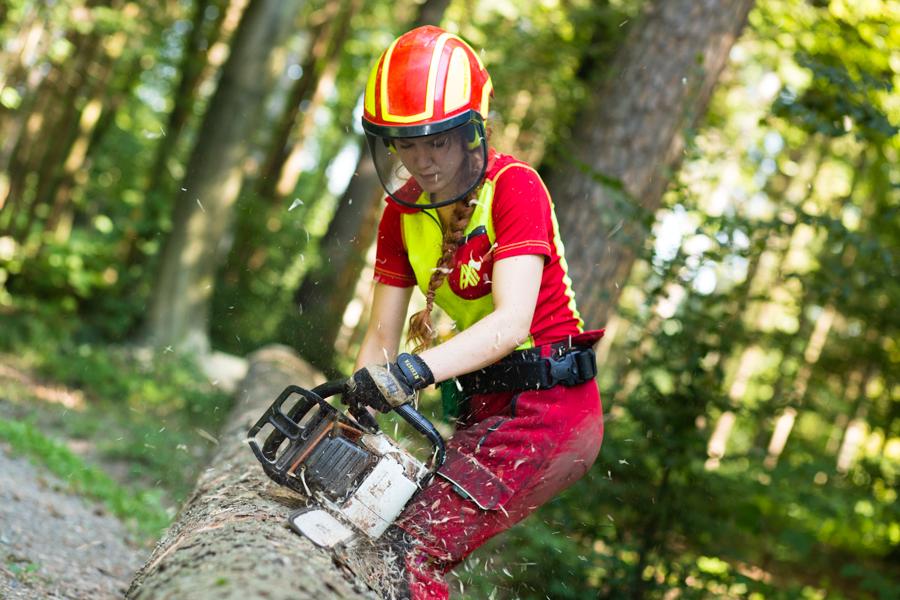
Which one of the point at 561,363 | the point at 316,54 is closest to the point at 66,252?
the point at 316,54

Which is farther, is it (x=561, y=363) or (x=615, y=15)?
(x=615, y=15)

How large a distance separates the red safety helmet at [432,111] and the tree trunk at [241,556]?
1.17 metres

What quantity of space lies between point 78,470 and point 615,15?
6.22m

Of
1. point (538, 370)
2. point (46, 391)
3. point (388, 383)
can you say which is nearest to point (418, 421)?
point (388, 383)

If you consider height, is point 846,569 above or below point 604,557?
below

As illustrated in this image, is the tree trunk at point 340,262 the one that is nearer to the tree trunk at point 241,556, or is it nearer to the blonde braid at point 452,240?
the tree trunk at point 241,556

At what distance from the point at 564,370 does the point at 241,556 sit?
4.30 ft

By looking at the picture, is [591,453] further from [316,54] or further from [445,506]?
[316,54]

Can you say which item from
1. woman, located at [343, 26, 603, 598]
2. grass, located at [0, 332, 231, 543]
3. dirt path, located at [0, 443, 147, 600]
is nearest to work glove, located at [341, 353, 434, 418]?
woman, located at [343, 26, 603, 598]

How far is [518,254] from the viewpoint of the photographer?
10.2 ft

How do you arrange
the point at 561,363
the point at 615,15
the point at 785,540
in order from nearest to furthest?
the point at 561,363 → the point at 785,540 → the point at 615,15

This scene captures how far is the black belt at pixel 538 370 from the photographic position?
327cm

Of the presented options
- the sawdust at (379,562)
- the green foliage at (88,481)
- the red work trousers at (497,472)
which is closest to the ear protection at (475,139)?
the red work trousers at (497,472)

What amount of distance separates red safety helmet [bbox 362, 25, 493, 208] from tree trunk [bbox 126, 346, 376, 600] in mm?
1172
